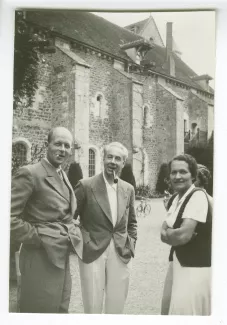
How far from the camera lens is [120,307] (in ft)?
12.2

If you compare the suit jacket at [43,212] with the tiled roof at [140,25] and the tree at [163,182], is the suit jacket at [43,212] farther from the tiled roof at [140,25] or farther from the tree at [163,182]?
the tiled roof at [140,25]

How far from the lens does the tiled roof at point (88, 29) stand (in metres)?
3.73

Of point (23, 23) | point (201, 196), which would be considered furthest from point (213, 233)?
point (23, 23)

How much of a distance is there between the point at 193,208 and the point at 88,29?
5.26ft

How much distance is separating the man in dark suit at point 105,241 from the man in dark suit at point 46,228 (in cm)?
9

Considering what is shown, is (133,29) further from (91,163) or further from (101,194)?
(101,194)

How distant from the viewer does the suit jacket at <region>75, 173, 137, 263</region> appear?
3723mm

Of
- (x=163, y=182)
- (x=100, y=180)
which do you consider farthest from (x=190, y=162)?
(x=100, y=180)

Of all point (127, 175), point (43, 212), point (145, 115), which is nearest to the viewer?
point (43, 212)

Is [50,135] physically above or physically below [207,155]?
above

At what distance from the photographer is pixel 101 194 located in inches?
148

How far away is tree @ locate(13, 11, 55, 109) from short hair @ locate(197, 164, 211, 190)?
140 cm
